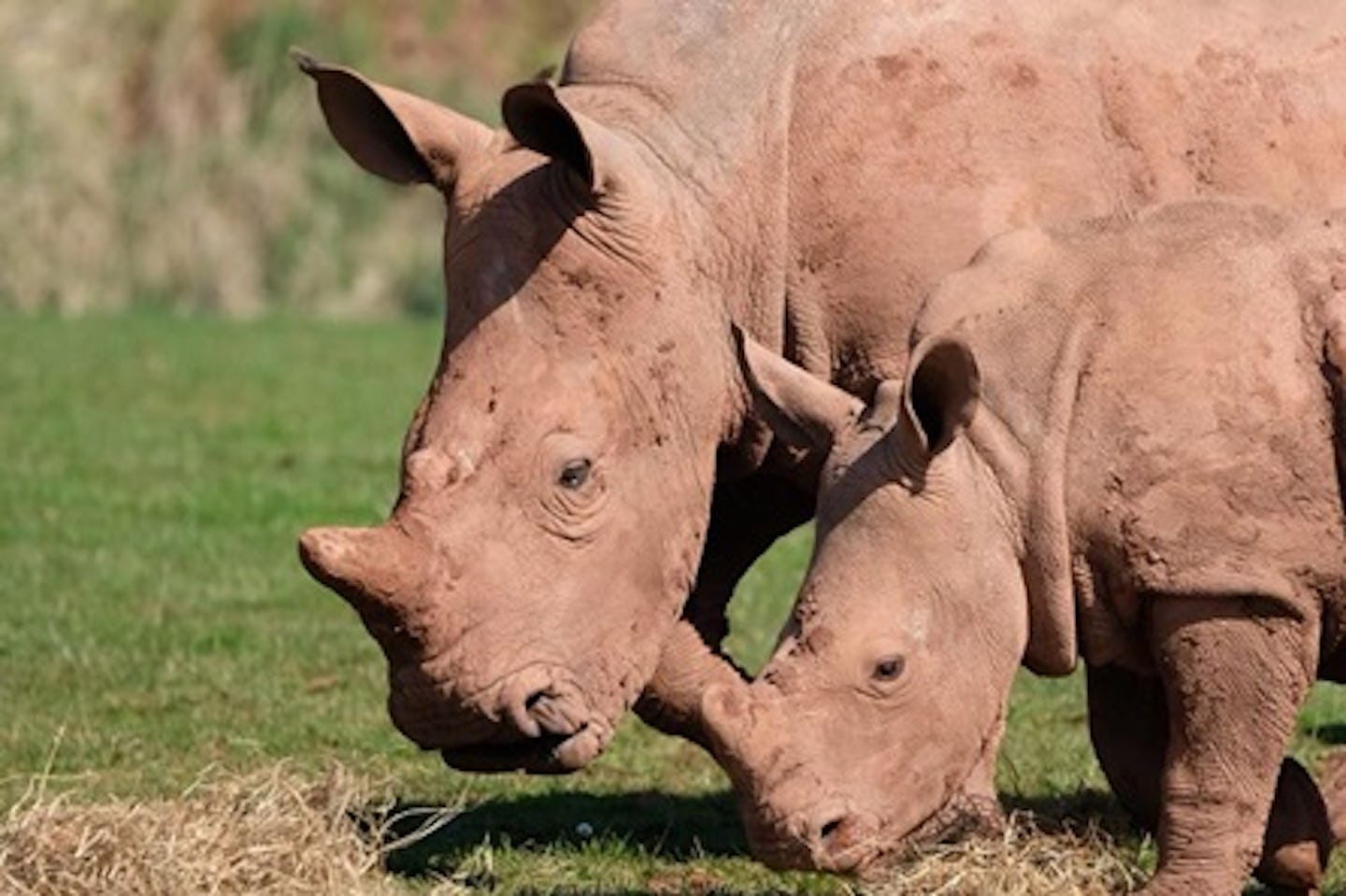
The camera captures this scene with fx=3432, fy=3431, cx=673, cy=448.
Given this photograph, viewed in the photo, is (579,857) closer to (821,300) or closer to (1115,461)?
(821,300)

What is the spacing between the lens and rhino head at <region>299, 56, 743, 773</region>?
7.62 metres

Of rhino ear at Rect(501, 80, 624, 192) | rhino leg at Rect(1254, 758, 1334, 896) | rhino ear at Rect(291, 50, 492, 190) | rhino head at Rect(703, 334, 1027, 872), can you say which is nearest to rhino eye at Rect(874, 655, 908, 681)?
rhino head at Rect(703, 334, 1027, 872)

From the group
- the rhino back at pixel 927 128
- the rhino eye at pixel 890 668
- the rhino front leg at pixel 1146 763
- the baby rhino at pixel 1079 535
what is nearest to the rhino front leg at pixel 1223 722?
the baby rhino at pixel 1079 535

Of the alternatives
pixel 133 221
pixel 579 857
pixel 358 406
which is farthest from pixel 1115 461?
pixel 133 221

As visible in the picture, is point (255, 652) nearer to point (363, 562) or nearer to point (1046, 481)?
point (363, 562)

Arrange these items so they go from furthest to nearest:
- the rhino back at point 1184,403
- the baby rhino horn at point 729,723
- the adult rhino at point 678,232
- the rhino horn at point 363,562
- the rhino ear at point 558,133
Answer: the adult rhino at point 678,232, the rhino ear at point 558,133, the rhino horn at point 363,562, the rhino back at point 1184,403, the baby rhino horn at point 729,723

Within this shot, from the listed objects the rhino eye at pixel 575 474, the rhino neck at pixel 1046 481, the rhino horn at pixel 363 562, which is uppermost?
Result: the rhino neck at pixel 1046 481

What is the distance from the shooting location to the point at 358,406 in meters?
18.0

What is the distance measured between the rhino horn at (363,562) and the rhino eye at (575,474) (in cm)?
41

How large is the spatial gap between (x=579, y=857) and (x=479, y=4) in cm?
2108

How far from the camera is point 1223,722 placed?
7219 mm

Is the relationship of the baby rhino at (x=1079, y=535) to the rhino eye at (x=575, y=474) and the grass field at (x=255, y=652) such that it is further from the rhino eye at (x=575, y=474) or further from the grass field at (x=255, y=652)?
the grass field at (x=255, y=652)

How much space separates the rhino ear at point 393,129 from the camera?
322 inches

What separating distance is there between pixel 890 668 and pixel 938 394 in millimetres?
568
